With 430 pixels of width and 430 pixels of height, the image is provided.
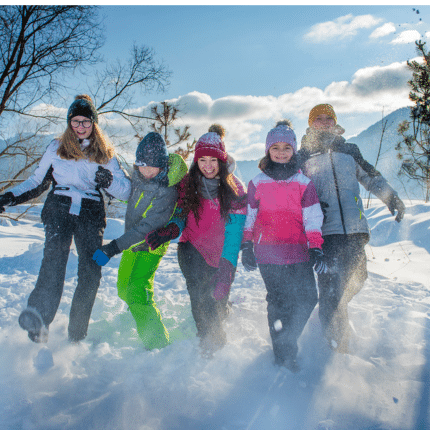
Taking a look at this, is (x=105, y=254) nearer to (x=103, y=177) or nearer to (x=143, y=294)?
(x=143, y=294)

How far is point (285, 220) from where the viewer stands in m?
2.18

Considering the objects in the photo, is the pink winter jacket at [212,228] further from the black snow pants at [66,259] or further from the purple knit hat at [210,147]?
the black snow pants at [66,259]

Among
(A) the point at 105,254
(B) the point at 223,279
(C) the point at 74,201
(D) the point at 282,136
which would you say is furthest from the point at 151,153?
(B) the point at 223,279

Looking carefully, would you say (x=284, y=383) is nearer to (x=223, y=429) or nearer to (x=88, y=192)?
(x=223, y=429)

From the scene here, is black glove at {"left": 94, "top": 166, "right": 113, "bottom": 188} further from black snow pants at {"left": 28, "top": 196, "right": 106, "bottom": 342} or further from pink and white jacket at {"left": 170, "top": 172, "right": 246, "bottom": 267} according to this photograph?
pink and white jacket at {"left": 170, "top": 172, "right": 246, "bottom": 267}

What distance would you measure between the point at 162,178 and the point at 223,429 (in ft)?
5.67

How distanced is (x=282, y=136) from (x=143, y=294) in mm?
1655

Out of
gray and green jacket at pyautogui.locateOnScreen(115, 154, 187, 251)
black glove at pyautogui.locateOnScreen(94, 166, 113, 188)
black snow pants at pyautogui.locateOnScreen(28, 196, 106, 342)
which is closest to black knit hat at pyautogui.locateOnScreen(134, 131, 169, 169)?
gray and green jacket at pyautogui.locateOnScreen(115, 154, 187, 251)

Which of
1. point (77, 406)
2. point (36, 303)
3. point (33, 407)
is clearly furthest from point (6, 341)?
point (77, 406)

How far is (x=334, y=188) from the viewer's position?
2.36 metres

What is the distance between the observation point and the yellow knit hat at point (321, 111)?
A: 2584 mm

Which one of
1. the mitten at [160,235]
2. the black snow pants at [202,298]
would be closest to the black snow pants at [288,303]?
the black snow pants at [202,298]

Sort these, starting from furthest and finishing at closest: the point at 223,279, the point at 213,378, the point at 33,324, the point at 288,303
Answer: the point at 223,279 → the point at 288,303 → the point at 33,324 → the point at 213,378

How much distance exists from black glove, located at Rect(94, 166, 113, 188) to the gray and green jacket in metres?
0.22
